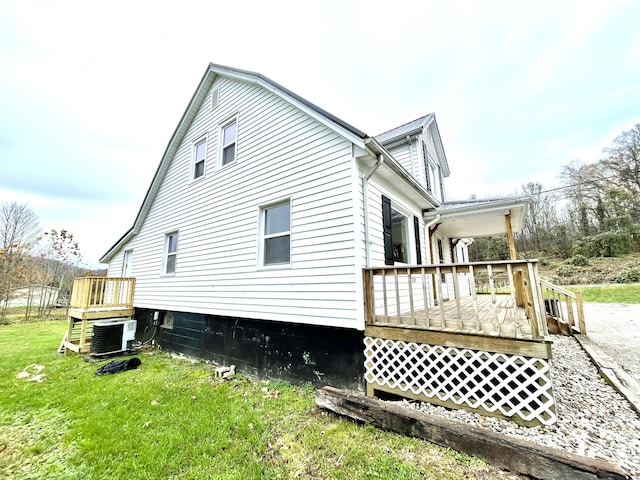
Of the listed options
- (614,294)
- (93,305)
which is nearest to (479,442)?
(93,305)

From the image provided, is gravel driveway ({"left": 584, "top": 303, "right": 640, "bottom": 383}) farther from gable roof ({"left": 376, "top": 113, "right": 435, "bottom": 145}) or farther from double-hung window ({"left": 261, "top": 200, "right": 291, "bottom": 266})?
gable roof ({"left": 376, "top": 113, "right": 435, "bottom": 145})

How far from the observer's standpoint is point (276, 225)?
205 inches

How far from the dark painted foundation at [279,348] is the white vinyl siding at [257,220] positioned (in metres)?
0.26

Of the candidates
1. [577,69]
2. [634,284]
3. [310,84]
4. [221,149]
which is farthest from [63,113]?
[634,284]

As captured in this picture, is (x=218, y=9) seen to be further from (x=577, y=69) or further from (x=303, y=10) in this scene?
(x=577, y=69)

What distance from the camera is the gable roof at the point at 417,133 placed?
782 cm

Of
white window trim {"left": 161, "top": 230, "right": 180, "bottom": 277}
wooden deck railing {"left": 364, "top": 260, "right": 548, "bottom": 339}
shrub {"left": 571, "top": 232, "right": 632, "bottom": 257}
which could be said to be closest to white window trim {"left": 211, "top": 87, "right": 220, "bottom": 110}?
white window trim {"left": 161, "top": 230, "right": 180, "bottom": 277}

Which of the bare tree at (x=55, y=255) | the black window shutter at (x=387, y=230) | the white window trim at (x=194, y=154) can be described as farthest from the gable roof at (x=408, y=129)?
the bare tree at (x=55, y=255)

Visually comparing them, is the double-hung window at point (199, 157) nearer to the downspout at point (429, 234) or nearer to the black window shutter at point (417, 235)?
the black window shutter at point (417, 235)

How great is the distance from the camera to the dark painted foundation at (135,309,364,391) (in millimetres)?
3984

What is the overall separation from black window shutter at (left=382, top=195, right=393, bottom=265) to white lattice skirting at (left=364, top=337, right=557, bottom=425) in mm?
1673

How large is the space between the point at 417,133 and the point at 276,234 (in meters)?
5.69

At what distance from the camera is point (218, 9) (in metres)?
7.47

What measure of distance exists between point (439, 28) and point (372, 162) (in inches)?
260
